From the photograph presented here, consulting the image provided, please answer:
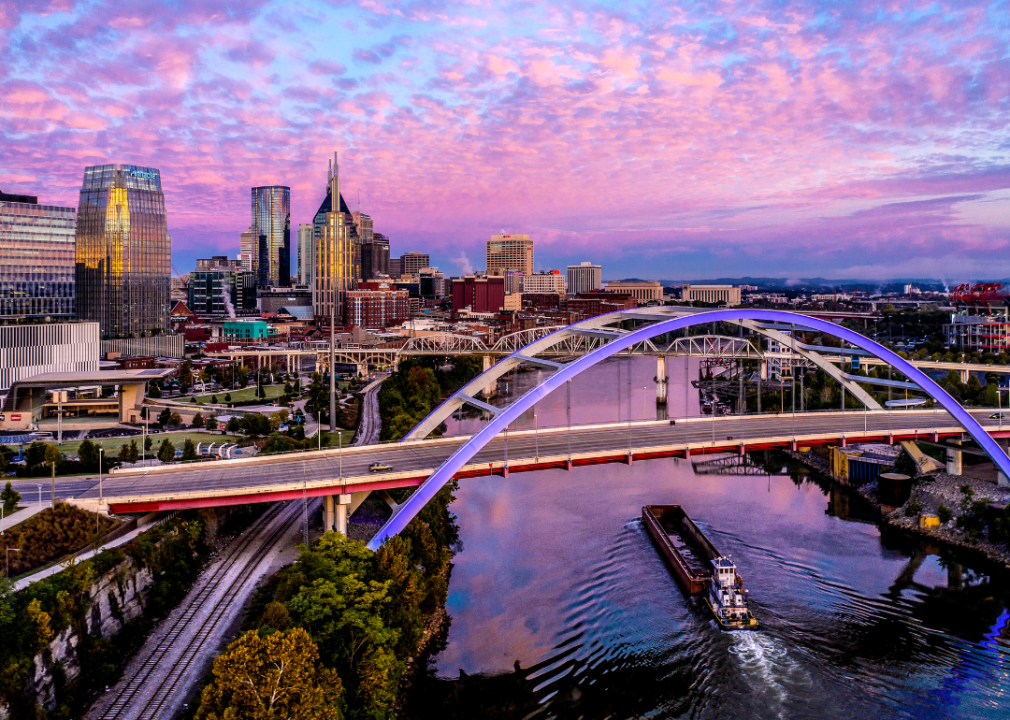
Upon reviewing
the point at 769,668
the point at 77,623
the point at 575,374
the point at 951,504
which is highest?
the point at 575,374

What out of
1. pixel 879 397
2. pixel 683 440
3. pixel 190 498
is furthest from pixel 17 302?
pixel 879 397

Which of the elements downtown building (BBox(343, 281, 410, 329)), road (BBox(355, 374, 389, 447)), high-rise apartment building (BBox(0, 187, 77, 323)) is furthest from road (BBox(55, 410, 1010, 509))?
downtown building (BBox(343, 281, 410, 329))

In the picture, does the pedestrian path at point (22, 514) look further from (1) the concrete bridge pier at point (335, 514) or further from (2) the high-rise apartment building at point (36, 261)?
(2) the high-rise apartment building at point (36, 261)

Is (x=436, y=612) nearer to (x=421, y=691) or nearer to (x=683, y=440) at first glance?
(x=421, y=691)

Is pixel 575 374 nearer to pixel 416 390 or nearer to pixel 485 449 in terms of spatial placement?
pixel 485 449

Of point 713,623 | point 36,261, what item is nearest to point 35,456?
point 713,623
